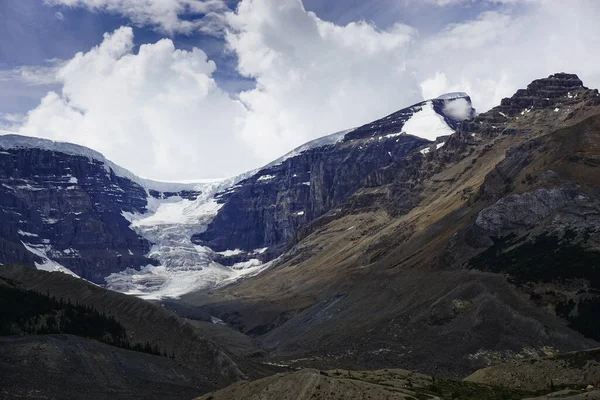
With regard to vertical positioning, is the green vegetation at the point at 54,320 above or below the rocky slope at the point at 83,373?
above

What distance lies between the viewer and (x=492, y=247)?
7313 inches

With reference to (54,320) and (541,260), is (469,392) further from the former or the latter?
(54,320)

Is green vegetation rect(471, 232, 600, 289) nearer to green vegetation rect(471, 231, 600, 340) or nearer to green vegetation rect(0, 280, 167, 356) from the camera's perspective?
green vegetation rect(471, 231, 600, 340)

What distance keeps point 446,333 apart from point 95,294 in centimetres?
9133

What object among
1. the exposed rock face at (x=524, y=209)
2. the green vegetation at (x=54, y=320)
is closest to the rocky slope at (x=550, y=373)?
the green vegetation at (x=54, y=320)

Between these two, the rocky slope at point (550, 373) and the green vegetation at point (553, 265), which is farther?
the green vegetation at point (553, 265)

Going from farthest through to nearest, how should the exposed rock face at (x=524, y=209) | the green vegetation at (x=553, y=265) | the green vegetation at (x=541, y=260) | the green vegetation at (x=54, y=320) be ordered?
the exposed rock face at (x=524, y=209) < the green vegetation at (x=541, y=260) < the green vegetation at (x=54, y=320) < the green vegetation at (x=553, y=265)

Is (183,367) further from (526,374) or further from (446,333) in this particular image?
(526,374)

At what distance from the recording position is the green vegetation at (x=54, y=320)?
139m

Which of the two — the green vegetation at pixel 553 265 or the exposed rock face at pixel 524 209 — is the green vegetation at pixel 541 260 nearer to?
the green vegetation at pixel 553 265

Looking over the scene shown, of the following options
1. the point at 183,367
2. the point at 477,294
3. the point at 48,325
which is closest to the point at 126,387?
the point at 183,367

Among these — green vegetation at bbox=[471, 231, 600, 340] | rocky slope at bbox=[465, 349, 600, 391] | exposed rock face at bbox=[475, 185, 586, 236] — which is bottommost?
rocky slope at bbox=[465, 349, 600, 391]

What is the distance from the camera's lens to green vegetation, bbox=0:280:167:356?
139m

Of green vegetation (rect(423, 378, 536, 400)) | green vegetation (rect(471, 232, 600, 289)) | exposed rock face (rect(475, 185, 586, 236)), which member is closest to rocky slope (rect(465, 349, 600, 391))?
green vegetation (rect(423, 378, 536, 400))
